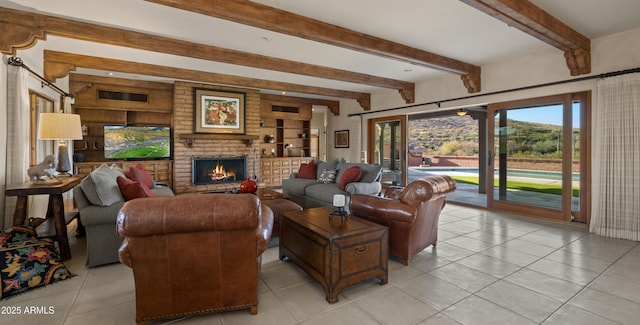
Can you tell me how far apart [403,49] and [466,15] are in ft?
3.41

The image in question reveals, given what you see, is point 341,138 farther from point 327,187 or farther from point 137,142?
point 137,142

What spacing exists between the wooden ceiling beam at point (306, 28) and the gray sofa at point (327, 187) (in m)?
1.85

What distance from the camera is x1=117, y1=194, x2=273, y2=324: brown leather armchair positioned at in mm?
1669

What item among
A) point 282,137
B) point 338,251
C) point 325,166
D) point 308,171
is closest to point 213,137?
point 282,137

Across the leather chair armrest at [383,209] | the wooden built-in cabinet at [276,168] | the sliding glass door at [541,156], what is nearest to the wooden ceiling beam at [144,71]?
the wooden built-in cabinet at [276,168]

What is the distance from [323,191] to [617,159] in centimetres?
406

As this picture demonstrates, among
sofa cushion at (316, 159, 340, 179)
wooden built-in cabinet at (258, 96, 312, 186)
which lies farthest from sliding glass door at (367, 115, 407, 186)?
wooden built-in cabinet at (258, 96, 312, 186)

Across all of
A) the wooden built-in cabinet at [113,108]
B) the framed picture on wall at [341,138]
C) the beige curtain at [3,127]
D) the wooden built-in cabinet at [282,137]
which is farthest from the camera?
the framed picture on wall at [341,138]

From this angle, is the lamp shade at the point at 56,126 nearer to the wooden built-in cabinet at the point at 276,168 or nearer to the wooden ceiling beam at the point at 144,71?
the wooden ceiling beam at the point at 144,71

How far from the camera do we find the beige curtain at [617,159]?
3666 millimetres

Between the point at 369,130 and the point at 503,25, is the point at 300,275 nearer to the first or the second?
the point at 503,25

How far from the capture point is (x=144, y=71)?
206 inches

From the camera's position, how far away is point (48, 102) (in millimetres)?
4797

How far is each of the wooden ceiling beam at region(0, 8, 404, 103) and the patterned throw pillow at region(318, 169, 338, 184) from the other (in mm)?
1884
